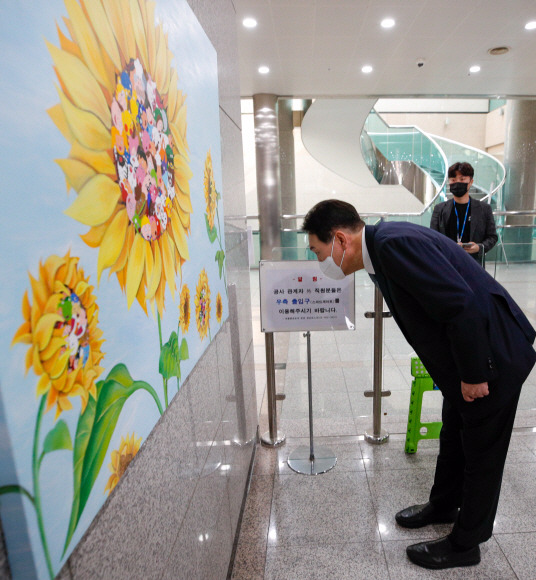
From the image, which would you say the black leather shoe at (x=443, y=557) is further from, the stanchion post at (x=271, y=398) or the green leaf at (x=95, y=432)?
the green leaf at (x=95, y=432)

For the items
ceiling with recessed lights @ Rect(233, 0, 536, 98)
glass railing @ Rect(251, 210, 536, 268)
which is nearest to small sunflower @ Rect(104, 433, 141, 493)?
ceiling with recessed lights @ Rect(233, 0, 536, 98)

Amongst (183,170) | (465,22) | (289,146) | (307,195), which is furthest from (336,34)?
(183,170)

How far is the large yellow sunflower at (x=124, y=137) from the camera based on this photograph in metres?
0.56

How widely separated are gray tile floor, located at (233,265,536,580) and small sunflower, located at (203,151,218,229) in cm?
140

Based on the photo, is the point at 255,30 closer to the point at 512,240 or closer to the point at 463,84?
the point at 463,84

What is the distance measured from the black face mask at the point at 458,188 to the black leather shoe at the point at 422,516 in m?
2.16

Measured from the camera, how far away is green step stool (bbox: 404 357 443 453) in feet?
7.31

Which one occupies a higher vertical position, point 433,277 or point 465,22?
point 465,22

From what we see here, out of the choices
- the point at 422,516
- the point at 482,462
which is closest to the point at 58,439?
the point at 482,462

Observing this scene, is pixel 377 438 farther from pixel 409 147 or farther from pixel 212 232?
pixel 409 147

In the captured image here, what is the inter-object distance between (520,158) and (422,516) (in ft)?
28.0

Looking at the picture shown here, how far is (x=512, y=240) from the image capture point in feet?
23.6

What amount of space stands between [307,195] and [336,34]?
353 centimetres

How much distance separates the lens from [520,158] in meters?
8.08
